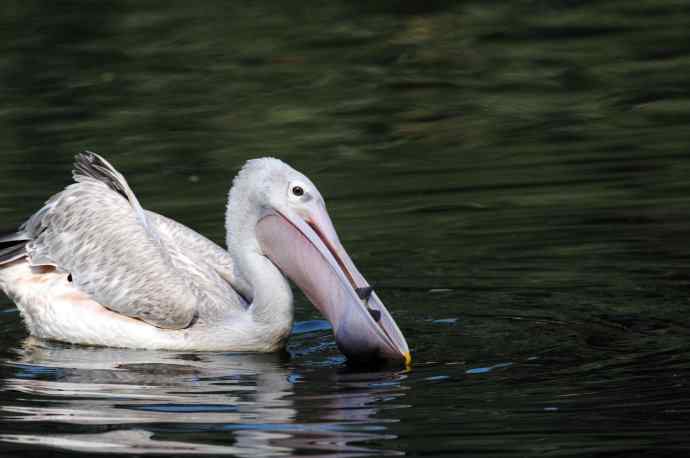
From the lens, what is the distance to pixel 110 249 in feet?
24.0

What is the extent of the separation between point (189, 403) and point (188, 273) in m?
1.48

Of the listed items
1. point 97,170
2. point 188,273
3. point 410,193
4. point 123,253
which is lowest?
point 410,193

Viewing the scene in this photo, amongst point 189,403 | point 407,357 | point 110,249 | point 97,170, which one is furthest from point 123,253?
point 407,357

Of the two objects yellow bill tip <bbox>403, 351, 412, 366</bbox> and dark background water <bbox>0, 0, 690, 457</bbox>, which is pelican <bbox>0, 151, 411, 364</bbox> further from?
dark background water <bbox>0, 0, 690, 457</bbox>

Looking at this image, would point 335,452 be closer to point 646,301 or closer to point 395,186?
point 646,301

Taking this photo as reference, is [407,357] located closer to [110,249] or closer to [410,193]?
[110,249]

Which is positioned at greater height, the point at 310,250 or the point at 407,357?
the point at 310,250

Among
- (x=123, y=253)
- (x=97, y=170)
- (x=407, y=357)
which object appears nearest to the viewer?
(x=407, y=357)

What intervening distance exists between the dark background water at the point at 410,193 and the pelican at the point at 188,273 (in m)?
0.15

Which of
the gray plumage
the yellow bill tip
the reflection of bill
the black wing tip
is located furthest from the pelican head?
the black wing tip

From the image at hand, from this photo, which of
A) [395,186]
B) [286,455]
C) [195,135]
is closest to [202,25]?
[195,135]

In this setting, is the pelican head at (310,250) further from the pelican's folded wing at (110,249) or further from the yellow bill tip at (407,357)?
the pelican's folded wing at (110,249)

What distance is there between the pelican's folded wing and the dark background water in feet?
0.77

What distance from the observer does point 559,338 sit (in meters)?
6.58
